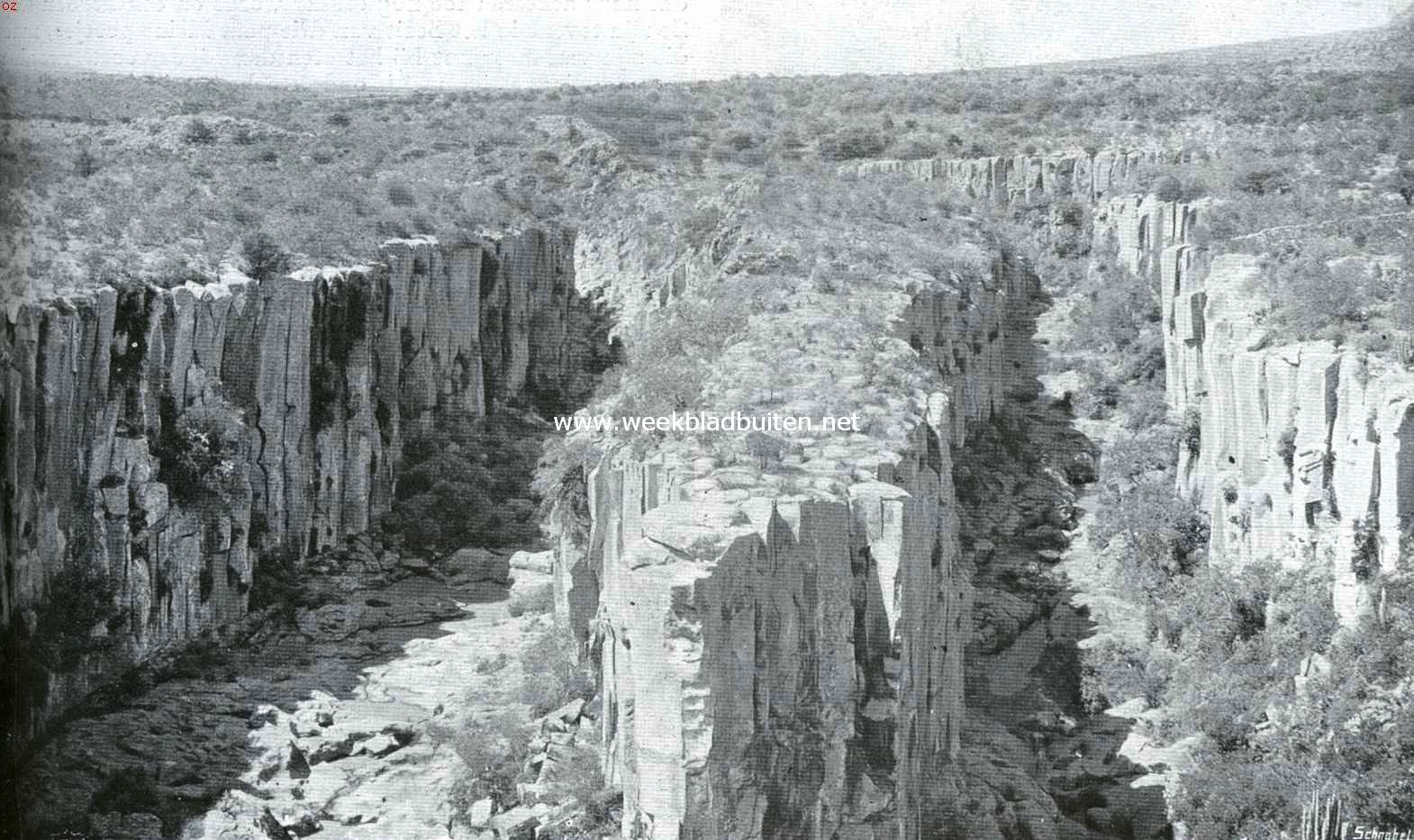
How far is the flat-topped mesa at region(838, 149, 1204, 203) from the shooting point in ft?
115

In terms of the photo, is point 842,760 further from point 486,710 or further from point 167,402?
point 167,402

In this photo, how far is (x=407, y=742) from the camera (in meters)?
18.4

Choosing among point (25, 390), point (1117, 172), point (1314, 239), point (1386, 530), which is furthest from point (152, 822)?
point (1117, 172)

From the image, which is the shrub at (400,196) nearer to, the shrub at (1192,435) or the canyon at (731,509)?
the canyon at (731,509)

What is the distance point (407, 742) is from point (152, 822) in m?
3.17

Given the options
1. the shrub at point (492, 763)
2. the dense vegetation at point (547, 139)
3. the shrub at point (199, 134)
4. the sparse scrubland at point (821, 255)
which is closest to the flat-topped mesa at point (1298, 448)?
the sparse scrubland at point (821, 255)

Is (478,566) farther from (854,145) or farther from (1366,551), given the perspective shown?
(854,145)

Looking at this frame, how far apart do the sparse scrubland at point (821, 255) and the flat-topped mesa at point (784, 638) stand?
534mm

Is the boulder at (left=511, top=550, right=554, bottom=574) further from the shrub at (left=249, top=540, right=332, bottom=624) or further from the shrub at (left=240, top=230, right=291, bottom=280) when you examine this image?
the shrub at (left=240, top=230, right=291, bottom=280)

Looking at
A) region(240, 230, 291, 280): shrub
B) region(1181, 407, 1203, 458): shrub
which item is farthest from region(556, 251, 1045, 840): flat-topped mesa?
region(240, 230, 291, 280): shrub

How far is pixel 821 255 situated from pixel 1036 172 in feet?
43.0

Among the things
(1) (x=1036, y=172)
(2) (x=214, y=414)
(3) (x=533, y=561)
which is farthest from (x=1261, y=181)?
(2) (x=214, y=414)

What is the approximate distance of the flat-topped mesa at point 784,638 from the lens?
11.0 meters

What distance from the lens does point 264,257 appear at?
81.5 feet
